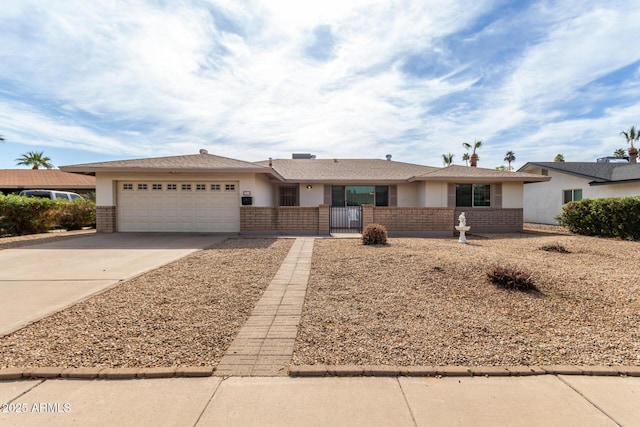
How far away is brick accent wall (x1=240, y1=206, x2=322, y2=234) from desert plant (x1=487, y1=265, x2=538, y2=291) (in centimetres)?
881

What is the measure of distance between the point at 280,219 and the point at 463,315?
10651 millimetres

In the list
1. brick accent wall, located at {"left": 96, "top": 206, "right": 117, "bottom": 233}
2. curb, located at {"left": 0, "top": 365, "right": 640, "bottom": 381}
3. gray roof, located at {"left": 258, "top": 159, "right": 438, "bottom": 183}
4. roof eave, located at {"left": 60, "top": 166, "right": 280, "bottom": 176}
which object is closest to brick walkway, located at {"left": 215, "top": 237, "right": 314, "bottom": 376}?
curb, located at {"left": 0, "top": 365, "right": 640, "bottom": 381}

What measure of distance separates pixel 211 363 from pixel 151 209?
508 inches

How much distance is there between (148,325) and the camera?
394 cm

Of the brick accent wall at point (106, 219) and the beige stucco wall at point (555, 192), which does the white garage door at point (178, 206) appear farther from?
the beige stucco wall at point (555, 192)

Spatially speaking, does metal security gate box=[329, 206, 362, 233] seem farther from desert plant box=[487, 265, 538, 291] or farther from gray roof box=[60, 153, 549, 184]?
desert plant box=[487, 265, 538, 291]

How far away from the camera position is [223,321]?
13.4ft

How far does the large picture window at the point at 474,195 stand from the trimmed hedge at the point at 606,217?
10.9ft

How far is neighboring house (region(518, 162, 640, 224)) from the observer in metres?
16.1

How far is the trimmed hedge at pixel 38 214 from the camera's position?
13.2 metres

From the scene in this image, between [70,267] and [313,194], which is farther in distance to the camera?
[313,194]

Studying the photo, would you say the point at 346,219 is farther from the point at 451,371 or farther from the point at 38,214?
the point at 38,214

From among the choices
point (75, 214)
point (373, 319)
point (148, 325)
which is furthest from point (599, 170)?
point (75, 214)

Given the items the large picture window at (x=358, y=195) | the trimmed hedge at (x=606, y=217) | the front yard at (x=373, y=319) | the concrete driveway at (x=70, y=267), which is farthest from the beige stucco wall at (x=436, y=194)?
the concrete driveway at (x=70, y=267)
